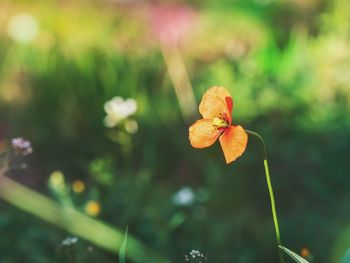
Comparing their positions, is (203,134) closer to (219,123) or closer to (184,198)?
(219,123)

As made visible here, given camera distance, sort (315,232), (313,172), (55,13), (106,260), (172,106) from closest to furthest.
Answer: (106,260), (315,232), (313,172), (172,106), (55,13)

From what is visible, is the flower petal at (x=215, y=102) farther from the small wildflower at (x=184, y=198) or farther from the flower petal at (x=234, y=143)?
the small wildflower at (x=184, y=198)

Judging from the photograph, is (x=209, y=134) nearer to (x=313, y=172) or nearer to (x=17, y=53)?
(x=313, y=172)

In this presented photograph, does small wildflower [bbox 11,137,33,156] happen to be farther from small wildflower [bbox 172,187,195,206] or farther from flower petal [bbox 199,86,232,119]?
small wildflower [bbox 172,187,195,206]

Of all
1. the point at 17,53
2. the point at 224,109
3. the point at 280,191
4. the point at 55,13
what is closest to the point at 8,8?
the point at 55,13

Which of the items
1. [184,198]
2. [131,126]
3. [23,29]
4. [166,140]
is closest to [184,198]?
[184,198]
